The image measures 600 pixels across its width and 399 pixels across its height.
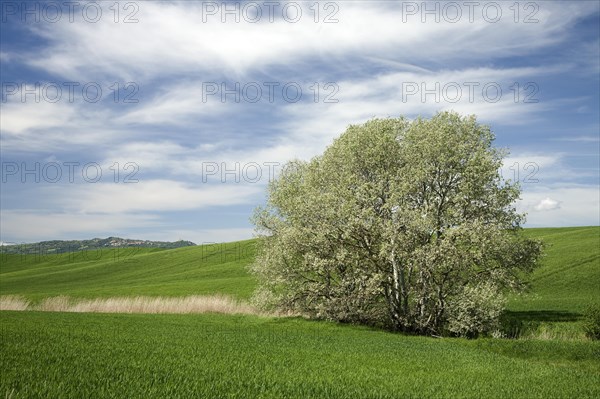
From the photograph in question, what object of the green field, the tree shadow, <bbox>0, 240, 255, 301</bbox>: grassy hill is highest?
the green field

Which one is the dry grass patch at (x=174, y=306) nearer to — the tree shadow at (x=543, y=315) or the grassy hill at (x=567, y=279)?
the tree shadow at (x=543, y=315)

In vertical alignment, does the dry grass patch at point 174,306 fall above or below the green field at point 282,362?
below

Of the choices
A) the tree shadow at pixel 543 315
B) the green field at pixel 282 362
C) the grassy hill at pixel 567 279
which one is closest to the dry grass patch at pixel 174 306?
the green field at pixel 282 362

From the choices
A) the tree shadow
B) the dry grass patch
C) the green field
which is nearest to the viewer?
the green field

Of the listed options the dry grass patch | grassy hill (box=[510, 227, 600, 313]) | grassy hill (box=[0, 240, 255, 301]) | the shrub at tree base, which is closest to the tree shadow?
grassy hill (box=[510, 227, 600, 313])

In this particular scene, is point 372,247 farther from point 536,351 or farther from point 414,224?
point 536,351

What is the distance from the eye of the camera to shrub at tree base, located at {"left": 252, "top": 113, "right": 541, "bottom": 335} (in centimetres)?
3516

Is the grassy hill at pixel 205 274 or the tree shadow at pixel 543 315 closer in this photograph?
the tree shadow at pixel 543 315

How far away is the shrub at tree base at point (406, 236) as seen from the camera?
35156 millimetres

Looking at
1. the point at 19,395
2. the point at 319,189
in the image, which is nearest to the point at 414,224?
the point at 319,189

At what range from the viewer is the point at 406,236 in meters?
35.5

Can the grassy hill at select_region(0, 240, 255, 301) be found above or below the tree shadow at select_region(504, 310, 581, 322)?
below

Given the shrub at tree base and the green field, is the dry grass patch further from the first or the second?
the shrub at tree base

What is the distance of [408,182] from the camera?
37.1 meters
